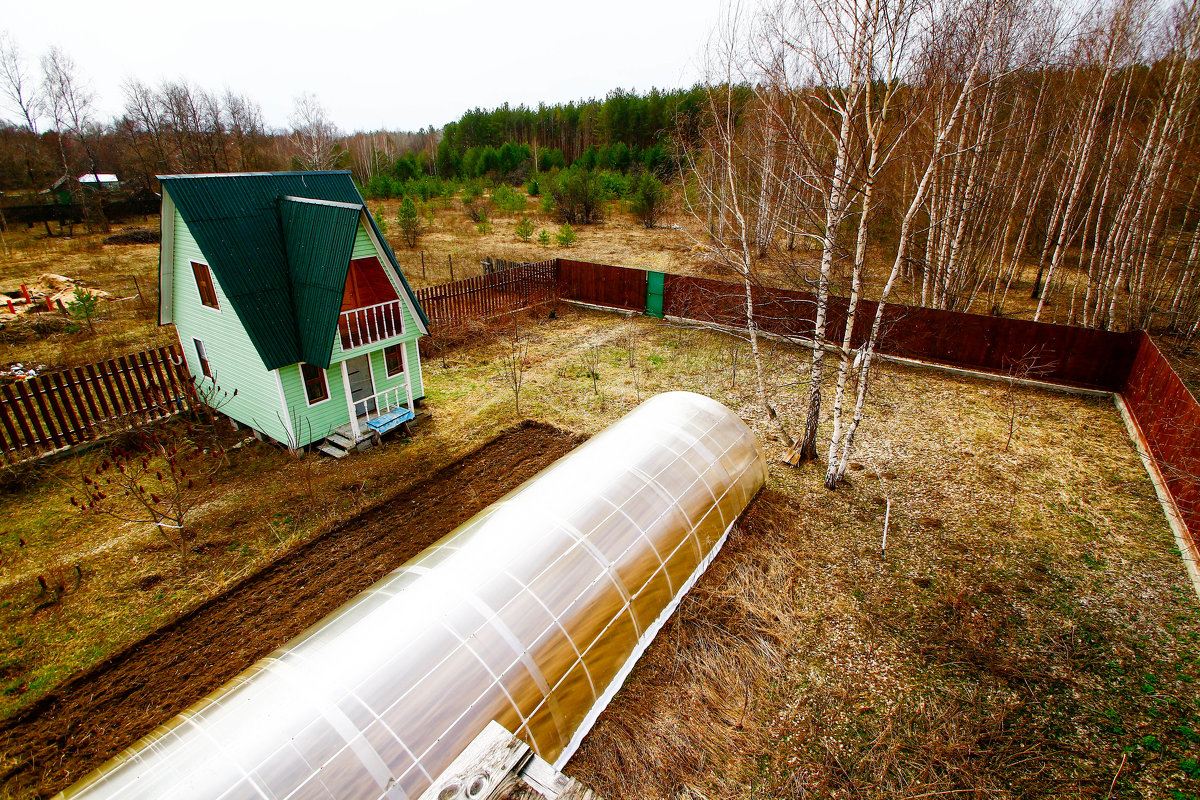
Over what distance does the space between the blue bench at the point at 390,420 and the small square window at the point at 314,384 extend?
1.05 m

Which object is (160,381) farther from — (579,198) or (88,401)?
(579,198)

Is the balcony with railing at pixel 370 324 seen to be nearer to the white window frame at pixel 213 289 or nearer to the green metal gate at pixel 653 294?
the white window frame at pixel 213 289

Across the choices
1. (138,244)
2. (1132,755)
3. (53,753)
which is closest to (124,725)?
(53,753)

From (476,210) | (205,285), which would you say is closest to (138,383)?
(205,285)

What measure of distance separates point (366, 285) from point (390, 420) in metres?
2.79

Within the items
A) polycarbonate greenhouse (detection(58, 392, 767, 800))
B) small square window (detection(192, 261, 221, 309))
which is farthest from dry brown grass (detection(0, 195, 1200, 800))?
small square window (detection(192, 261, 221, 309))

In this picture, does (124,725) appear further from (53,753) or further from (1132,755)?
(1132,755)

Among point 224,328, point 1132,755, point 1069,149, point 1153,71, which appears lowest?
point 1132,755

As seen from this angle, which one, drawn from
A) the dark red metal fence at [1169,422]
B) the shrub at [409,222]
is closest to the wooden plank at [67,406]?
the dark red metal fence at [1169,422]

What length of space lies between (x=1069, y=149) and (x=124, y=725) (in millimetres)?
25066

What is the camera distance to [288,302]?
10.4 metres

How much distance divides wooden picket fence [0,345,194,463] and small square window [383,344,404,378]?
4.09 metres

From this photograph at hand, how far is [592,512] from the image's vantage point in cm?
643

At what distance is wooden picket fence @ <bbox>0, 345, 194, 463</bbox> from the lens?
9.80 m
